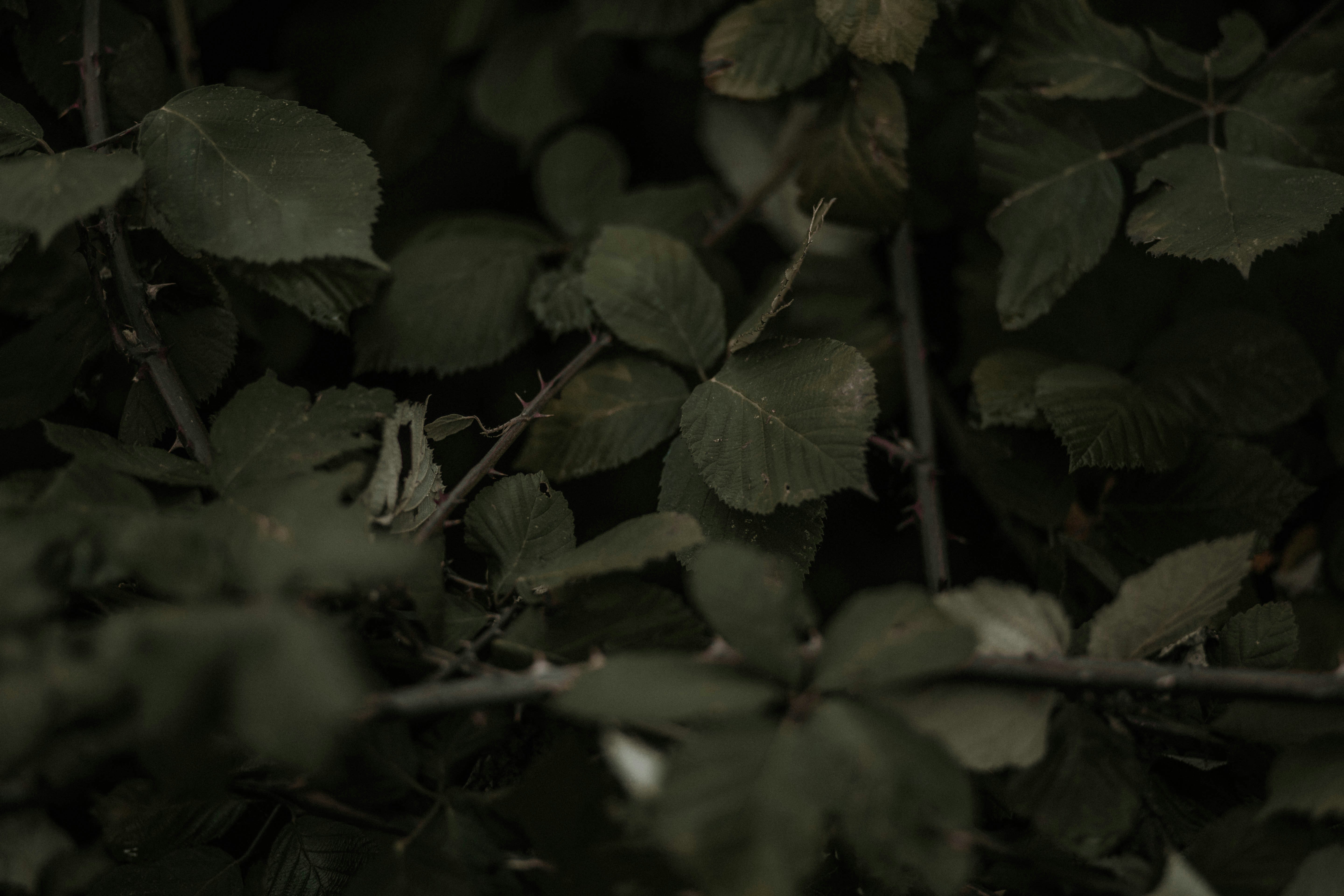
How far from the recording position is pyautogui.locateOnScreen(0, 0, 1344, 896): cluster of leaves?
1.82ft

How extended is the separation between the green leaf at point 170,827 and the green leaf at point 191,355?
364 mm

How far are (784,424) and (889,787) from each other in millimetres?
403

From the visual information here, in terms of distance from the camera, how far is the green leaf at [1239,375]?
1.11 meters

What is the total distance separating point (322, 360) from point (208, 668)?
90 centimetres

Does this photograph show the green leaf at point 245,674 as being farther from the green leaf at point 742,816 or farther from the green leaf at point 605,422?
the green leaf at point 605,422

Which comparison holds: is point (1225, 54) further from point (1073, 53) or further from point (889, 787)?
point (889, 787)

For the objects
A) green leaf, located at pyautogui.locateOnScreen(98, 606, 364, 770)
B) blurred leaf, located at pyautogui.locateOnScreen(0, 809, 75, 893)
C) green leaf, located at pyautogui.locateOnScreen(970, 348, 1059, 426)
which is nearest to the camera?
green leaf, located at pyautogui.locateOnScreen(98, 606, 364, 770)

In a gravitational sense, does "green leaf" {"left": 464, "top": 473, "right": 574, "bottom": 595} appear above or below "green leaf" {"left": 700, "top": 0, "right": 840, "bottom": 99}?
below

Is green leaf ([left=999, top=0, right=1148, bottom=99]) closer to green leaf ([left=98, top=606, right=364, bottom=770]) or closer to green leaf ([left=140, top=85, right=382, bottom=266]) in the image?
green leaf ([left=140, top=85, right=382, bottom=266])

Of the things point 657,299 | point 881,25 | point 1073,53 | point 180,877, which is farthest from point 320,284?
point 1073,53

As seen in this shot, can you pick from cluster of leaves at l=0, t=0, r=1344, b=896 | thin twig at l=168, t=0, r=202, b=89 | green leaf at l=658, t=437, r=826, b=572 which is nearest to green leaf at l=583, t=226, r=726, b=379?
cluster of leaves at l=0, t=0, r=1344, b=896

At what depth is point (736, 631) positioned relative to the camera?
589 mm

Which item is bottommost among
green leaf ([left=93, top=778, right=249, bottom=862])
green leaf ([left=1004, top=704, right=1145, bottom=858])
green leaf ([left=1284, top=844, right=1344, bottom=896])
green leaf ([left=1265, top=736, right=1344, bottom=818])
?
green leaf ([left=93, top=778, right=249, bottom=862])

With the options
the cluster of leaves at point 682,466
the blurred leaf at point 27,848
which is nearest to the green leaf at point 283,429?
the cluster of leaves at point 682,466
